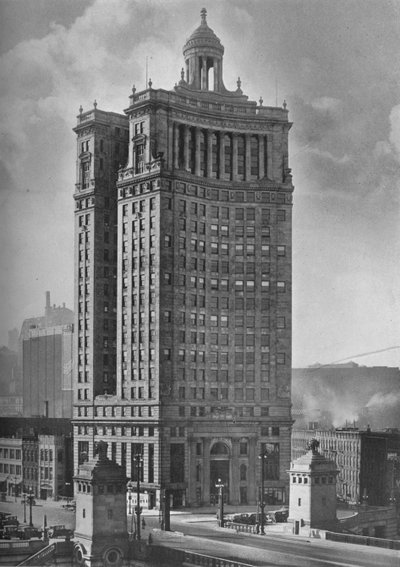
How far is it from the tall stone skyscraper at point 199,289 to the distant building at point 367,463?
2576 centimetres

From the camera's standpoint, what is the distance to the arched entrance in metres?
105

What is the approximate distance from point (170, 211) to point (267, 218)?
10.8 m

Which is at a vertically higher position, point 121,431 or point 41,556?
point 121,431

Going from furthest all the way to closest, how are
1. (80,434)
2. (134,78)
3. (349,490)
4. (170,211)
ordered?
(349,490), (80,434), (170,211), (134,78)

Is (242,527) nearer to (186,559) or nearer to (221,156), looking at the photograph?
(186,559)

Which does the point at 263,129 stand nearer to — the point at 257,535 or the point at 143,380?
the point at 143,380

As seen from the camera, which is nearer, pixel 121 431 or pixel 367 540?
pixel 367 540

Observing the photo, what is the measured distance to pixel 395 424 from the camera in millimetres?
181750

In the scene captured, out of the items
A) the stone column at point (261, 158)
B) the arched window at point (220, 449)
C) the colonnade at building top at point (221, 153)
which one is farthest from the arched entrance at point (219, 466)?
the stone column at point (261, 158)

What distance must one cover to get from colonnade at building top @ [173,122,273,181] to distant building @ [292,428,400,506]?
1676 inches

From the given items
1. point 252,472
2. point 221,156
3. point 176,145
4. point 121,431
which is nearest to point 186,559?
point 252,472

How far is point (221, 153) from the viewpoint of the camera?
108 m

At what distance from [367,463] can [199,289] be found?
1855 inches

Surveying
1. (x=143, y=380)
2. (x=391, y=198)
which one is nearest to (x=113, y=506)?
(x=391, y=198)
